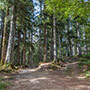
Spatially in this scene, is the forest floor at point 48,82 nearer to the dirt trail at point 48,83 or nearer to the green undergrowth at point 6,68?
the dirt trail at point 48,83

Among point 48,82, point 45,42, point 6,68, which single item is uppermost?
point 45,42

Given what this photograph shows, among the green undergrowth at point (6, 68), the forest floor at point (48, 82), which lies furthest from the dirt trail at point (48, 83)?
the green undergrowth at point (6, 68)

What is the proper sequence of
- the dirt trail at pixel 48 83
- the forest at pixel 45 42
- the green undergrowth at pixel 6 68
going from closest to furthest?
the dirt trail at pixel 48 83 → the forest at pixel 45 42 → the green undergrowth at pixel 6 68

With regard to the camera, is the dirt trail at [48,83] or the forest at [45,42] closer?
the dirt trail at [48,83]

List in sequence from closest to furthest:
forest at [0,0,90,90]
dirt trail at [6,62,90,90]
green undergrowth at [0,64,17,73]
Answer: dirt trail at [6,62,90,90], forest at [0,0,90,90], green undergrowth at [0,64,17,73]

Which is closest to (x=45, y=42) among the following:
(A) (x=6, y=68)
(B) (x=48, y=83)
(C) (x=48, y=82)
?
(A) (x=6, y=68)

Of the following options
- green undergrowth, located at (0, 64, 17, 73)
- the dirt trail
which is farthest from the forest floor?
green undergrowth, located at (0, 64, 17, 73)

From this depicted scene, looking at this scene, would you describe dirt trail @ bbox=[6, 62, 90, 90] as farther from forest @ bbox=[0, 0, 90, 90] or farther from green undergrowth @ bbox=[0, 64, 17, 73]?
green undergrowth @ bbox=[0, 64, 17, 73]

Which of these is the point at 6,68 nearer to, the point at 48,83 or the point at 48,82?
the point at 48,82

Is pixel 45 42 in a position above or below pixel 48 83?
above

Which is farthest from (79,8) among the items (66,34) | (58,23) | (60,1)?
(66,34)

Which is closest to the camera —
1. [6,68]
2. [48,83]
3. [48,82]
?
[48,83]

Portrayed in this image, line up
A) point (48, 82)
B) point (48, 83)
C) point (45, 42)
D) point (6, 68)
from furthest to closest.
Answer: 1. point (45, 42)
2. point (6, 68)
3. point (48, 82)
4. point (48, 83)

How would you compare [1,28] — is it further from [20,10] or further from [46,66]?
[46,66]
